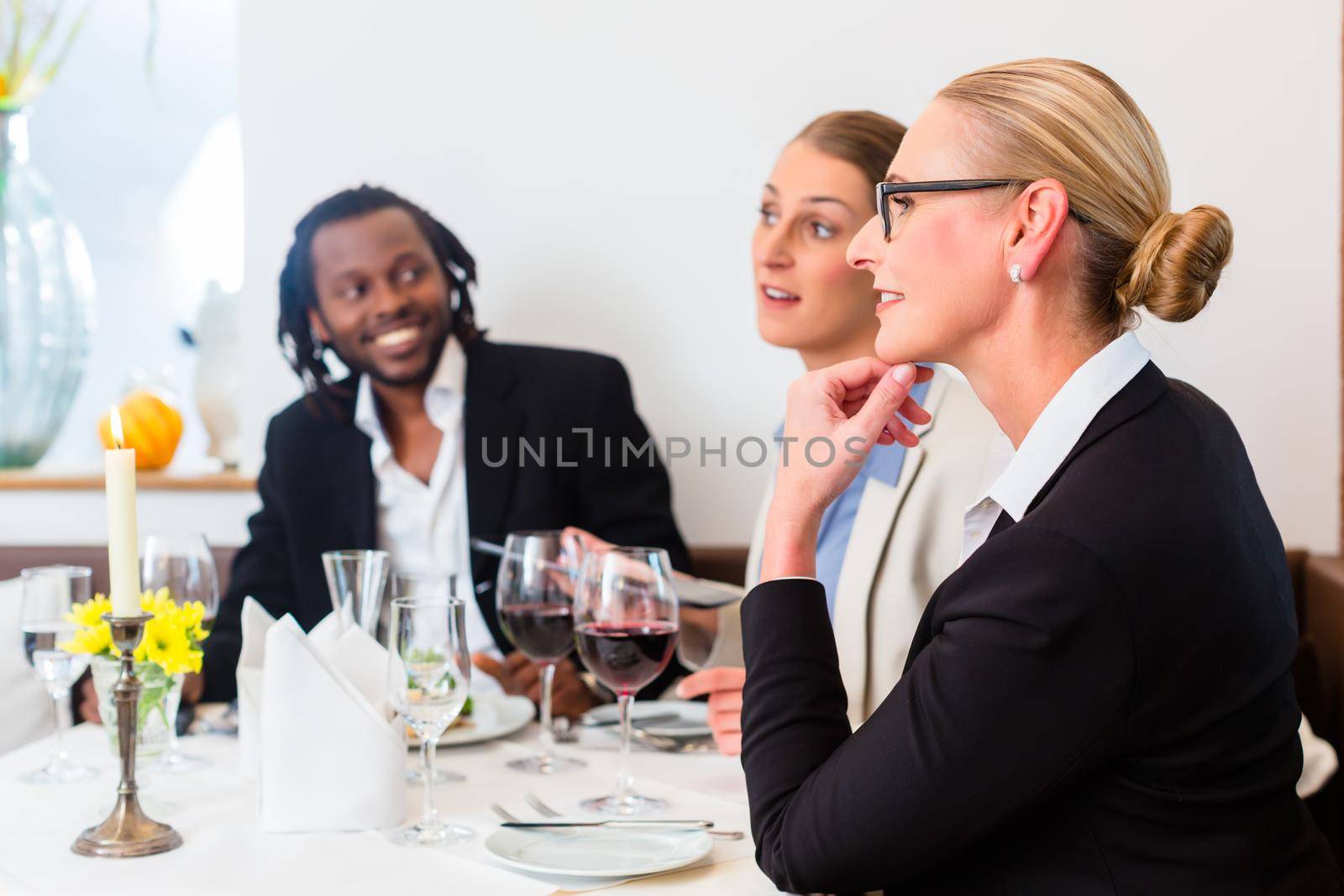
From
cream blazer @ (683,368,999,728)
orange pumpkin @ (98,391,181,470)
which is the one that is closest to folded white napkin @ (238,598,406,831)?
cream blazer @ (683,368,999,728)

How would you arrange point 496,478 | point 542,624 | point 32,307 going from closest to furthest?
point 542,624 → point 496,478 → point 32,307

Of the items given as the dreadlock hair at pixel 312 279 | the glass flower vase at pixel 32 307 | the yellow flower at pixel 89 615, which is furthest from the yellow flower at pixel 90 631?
the glass flower vase at pixel 32 307

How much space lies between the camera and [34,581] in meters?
1.31

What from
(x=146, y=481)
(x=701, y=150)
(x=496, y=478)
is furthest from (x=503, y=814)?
(x=146, y=481)

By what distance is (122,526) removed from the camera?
1.05 metres

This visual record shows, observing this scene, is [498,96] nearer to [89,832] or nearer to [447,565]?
[447,565]

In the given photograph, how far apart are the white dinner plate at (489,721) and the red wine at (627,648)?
0.25 m

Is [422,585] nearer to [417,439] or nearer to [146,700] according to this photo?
[146,700]

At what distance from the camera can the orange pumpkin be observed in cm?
268

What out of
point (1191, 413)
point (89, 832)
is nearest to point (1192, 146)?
point (1191, 413)

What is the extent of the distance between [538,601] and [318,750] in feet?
0.98

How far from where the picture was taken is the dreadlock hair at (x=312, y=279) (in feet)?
7.57

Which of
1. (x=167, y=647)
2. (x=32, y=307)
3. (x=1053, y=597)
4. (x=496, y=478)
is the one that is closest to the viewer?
(x=1053, y=597)

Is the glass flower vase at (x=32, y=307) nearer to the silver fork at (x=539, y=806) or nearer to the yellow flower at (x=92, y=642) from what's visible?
the yellow flower at (x=92, y=642)
